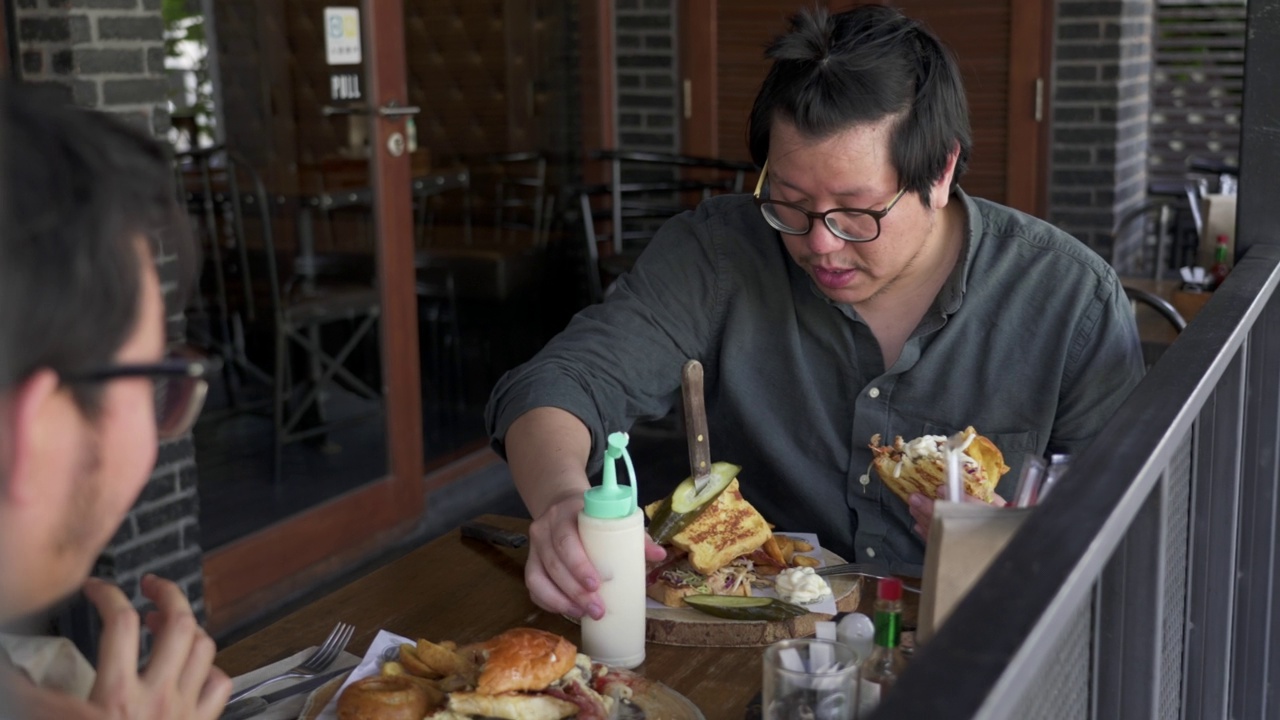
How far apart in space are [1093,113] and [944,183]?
3.58 metres

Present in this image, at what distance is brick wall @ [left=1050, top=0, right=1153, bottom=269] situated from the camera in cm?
505

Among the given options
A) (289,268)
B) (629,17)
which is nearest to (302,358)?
(289,268)

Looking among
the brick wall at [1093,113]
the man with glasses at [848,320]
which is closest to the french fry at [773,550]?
the man with glasses at [848,320]

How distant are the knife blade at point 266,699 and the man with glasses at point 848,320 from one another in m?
0.41

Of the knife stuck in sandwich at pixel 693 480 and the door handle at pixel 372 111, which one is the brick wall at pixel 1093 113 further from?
the knife stuck in sandwich at pixel 693 480

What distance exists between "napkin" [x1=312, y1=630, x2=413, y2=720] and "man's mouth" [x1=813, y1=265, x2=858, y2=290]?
2.57ft

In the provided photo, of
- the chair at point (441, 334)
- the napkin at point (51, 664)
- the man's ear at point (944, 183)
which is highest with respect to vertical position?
the man's ear at point (944, 183)

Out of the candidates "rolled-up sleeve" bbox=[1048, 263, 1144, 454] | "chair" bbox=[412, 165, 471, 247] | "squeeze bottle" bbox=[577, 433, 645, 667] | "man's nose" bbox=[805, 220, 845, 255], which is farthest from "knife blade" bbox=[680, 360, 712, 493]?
"chair" bbox=[412, 165, 471, 247]

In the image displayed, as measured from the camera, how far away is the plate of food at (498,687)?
1149 millimetres

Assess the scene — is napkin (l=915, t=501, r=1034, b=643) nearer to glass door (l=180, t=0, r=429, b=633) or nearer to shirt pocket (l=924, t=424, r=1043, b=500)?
shirt pocket (l=924, t=424, r=1043, b=500)

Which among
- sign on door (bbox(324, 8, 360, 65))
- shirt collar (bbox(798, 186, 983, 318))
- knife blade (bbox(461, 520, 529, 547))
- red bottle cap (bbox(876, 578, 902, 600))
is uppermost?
sign on door (bbox(324, 8, 360, 65))

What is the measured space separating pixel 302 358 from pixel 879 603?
313 centimetres

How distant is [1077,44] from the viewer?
5.07 meters

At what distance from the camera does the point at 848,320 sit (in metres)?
1.94
